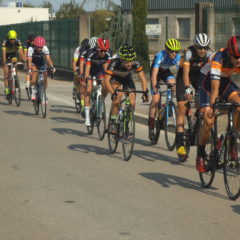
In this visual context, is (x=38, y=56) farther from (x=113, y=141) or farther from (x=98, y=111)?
(x=113, y=141)

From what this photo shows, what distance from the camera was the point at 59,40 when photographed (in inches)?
1277

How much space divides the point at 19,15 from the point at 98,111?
87390 mm

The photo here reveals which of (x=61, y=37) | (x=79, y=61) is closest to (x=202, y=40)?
(x=79, y=61)

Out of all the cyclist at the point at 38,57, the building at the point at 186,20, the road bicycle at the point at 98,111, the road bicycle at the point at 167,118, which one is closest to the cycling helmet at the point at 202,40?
the road bicycle at the point at 167,118

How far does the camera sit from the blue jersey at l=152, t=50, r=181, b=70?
12156 mm

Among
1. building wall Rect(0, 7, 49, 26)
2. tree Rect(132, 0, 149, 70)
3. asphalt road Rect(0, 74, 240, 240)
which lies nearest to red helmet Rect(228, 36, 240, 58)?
asphalt road Rect(0, 74, 240, 240)

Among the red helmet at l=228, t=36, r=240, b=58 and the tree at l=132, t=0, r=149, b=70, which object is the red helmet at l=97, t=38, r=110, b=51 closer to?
the red helmet at l=228, t=36, r=240, b=58

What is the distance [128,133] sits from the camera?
11.2 meters

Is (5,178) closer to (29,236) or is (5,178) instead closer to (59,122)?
(29,236)

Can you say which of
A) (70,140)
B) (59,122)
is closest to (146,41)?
(59,122)

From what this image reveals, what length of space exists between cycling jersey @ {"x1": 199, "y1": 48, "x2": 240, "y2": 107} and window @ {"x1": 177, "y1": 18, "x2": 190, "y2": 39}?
34.5 metres

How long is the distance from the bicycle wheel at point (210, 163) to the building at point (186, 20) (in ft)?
33.0

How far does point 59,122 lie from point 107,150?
13.0 ft

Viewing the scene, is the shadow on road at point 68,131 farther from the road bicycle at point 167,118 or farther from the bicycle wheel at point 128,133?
the bicycle wheel at point 128,133
